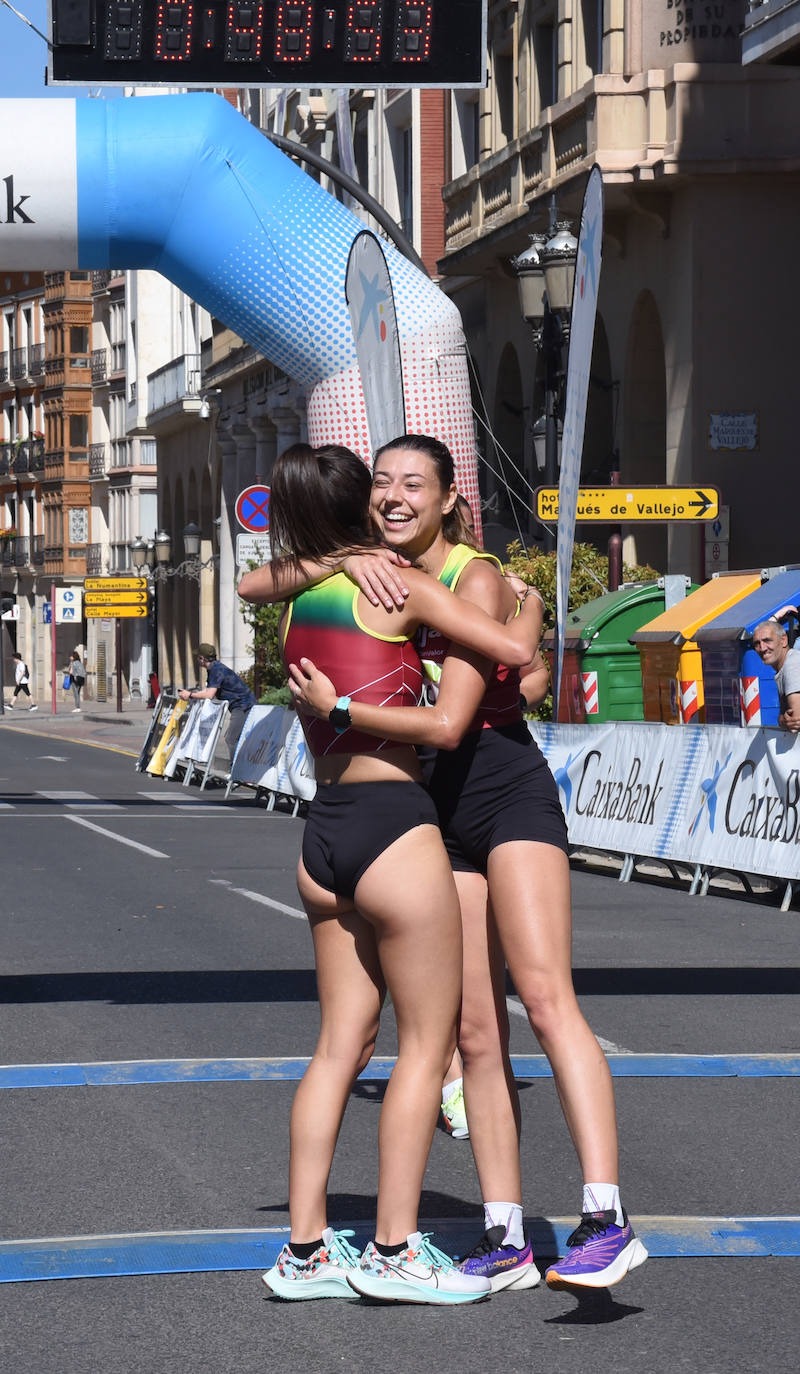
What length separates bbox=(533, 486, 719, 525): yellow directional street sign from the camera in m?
20.1

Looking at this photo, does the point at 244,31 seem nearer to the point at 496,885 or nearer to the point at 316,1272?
the point at 496,885

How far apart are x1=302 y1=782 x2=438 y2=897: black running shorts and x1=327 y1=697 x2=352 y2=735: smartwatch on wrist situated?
5.9 inches

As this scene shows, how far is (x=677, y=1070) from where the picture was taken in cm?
816

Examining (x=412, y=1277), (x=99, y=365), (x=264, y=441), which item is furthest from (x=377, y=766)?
(x=99, y=365)

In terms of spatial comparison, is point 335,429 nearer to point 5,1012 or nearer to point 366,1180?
point 5,1012

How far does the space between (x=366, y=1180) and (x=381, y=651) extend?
6.66 ft

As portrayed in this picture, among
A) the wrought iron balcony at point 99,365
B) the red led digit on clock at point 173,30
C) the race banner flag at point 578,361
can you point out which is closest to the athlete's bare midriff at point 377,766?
the race banner flag at point 578,361

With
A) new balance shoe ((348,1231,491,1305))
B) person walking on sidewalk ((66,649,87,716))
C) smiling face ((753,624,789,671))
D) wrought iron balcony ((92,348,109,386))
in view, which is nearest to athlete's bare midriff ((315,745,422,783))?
new balance shoe ((348,1231,491,1305))

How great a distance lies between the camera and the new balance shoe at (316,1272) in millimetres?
5078

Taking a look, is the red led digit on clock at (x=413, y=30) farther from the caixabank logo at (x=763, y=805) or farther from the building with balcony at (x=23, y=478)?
the building with balcony at (x=23, y=478)

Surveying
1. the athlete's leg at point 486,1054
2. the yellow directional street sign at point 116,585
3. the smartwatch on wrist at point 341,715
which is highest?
the smartwatch on wrist at point 341,715

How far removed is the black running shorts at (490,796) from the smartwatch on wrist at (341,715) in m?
0.43

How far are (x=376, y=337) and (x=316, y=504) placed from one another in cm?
311

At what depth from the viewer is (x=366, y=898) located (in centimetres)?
489
